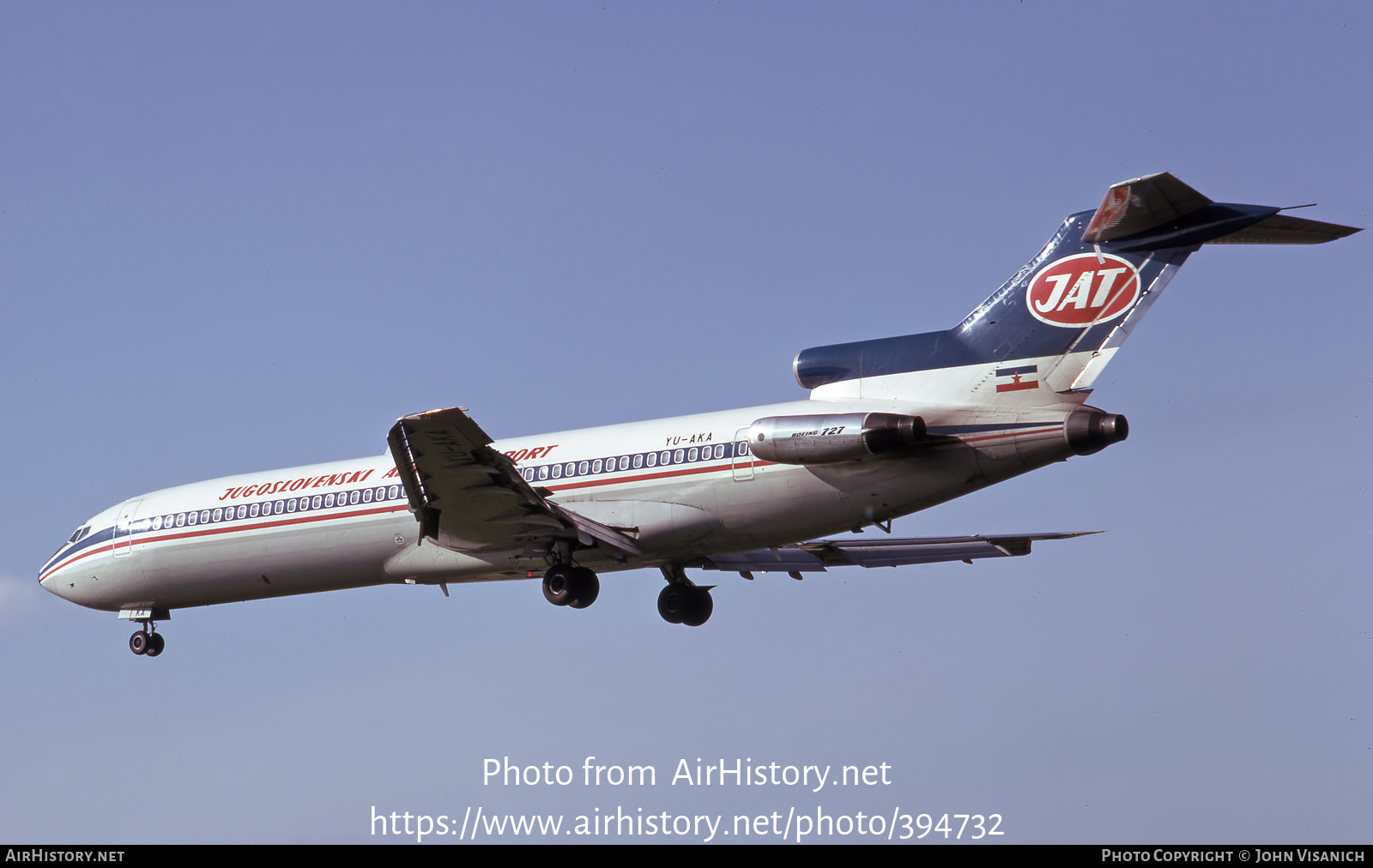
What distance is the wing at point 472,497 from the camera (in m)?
23.9

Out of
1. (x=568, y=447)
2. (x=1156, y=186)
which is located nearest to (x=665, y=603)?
(x=568, y=447)

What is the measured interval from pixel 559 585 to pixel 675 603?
3881 millimetres

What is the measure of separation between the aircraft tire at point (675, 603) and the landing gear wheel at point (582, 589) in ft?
11.4

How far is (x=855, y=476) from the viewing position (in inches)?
905

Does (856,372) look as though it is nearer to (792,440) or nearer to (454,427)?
Result: (792,440)

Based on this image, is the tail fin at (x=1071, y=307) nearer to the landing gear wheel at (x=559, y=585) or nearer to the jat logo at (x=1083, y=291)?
the jat logo at (x=1083, y=291)

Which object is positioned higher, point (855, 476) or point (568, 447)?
point (568, 447)

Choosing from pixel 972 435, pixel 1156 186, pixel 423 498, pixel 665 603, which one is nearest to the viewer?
pixel 1156 186

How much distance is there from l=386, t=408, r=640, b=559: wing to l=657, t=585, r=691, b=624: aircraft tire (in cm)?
349

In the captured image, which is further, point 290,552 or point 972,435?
point 290,552

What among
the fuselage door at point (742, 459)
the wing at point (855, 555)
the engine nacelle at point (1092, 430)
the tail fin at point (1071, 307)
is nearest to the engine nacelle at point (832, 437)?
the fuselage door at point (742, 459)

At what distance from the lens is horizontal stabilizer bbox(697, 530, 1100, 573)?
28469 mm

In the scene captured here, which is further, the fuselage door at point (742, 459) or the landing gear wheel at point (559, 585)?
the landing gear wheel at point (559, 585)

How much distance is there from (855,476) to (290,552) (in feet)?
37.6
